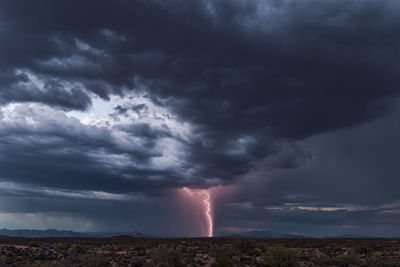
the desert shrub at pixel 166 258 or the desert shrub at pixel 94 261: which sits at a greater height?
the desert shrub at pixel 166 258

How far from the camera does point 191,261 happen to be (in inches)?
1501

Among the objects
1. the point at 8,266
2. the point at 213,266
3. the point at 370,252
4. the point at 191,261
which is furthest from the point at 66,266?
the point at 370,252

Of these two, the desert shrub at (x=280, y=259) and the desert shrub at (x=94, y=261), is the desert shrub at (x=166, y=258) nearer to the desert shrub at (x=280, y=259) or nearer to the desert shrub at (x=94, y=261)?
the desert shrub at (x=94, y=261)

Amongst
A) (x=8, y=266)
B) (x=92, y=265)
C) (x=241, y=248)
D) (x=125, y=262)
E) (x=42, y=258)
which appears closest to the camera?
(x=8, y=266)

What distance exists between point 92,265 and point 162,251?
26.3ft

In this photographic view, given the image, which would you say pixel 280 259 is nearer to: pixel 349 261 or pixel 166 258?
pixel 349 261

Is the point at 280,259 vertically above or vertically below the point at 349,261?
above

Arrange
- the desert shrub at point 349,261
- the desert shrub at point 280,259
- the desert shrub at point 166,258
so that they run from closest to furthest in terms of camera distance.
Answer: the desert shrub at point 280,259 < the desert shrub at point 349,261 < the desert shrub at point 166,258

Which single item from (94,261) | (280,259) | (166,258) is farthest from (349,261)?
(94,261)

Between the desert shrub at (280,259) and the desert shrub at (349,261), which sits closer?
the desert shrub at (280,259)

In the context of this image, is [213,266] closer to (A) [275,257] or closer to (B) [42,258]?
(A) [275,257]

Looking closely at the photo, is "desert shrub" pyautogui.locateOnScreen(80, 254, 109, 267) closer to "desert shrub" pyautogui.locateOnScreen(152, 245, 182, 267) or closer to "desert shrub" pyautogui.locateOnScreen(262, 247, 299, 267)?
"desert shrub" pyautogui.locateOnScreen(152, 245, 182, 267)

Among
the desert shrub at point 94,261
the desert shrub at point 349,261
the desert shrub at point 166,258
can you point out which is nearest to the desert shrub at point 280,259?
the desert shrub at point 349,261

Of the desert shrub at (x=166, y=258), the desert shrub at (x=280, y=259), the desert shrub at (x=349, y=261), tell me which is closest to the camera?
the desert shrub at (x=280, y=259)
